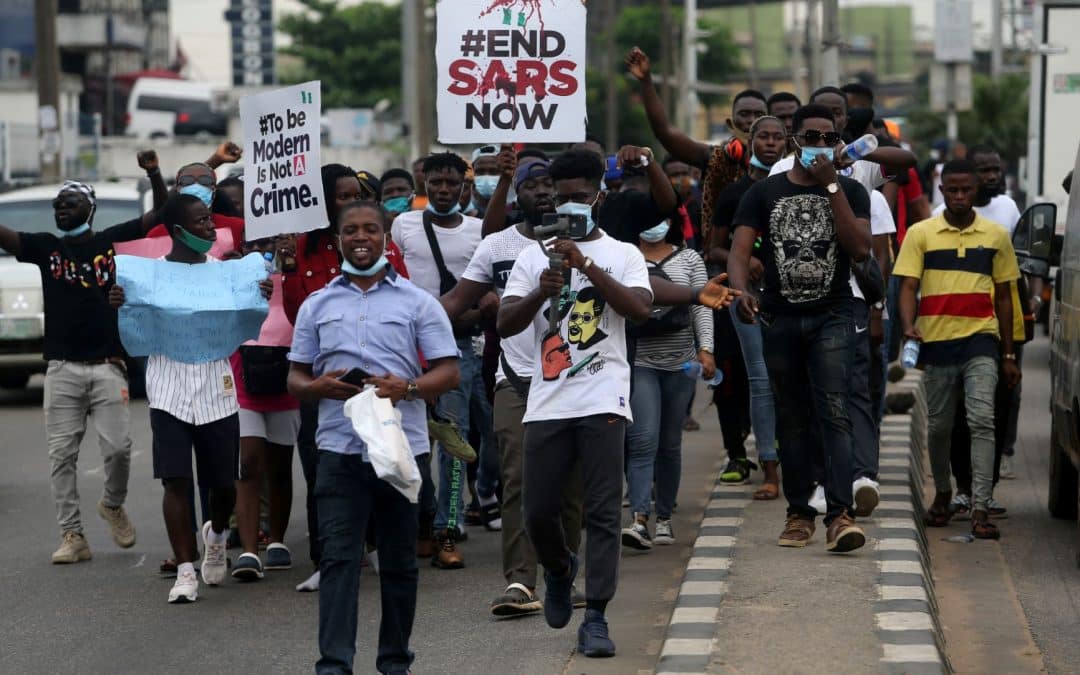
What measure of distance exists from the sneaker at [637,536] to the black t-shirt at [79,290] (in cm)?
278

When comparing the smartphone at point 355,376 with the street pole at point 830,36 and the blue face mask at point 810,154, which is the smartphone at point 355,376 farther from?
the street pole at point 830,36

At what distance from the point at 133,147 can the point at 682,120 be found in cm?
1597

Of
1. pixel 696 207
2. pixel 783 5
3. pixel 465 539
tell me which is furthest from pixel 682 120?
pixel 783 5

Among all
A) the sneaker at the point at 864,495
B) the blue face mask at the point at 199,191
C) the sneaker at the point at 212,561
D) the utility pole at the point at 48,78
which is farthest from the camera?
the utility pole at the point at 48,78

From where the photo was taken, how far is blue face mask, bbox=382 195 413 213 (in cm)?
1081

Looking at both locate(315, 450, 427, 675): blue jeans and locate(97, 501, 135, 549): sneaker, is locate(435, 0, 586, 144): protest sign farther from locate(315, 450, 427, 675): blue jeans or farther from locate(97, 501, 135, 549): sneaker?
locate(315, 450, 427, 675): blue jeans

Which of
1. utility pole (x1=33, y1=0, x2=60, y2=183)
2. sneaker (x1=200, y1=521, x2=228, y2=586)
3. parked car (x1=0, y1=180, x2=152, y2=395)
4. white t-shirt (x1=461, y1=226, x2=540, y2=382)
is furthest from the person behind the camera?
utility pole (x1=33, y1=0, x2=60, y2=183)

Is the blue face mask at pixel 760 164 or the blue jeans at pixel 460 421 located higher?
the blue face mask at pixel 760 164

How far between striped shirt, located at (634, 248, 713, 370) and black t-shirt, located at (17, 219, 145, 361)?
2.60 meters

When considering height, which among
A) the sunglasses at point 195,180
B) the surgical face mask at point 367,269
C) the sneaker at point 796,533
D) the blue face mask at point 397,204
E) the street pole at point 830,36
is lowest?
the sneaker at point 796,533

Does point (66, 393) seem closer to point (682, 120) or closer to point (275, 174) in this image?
point (275, 174)

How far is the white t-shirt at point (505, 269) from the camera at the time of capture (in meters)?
8.07

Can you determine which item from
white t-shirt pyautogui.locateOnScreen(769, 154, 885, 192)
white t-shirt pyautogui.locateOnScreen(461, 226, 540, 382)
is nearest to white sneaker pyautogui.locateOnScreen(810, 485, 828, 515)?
white t-shirt pyautogui.locateOnScreen(769, 154, 885, 192)

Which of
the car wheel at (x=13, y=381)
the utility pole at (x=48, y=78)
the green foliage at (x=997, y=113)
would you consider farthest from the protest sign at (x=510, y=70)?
the green foliage at (x=997, y=113)
